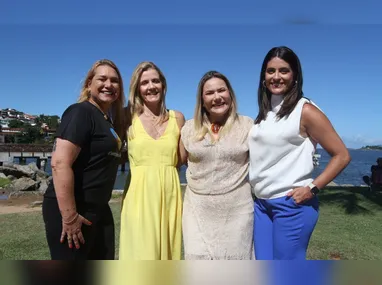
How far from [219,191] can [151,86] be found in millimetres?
1111

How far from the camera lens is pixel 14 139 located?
79.8 metres

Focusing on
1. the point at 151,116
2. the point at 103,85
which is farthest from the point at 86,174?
the point at 151,116

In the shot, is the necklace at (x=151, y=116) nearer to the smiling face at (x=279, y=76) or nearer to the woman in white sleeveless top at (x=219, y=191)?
the woman in white sleeveless top at (x=219, y=191)

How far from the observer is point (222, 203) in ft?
10.4

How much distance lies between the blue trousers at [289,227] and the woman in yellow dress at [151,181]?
81 cm

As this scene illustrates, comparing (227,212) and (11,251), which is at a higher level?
(227,212)

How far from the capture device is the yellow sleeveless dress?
317cm

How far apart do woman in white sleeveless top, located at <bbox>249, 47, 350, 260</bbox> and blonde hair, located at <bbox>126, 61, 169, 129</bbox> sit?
0.97 m

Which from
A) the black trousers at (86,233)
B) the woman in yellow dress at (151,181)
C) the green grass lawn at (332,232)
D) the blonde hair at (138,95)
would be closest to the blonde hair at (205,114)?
the woman in yellow dress at (151,181)

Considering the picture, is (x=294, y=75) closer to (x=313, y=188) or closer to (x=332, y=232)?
(x=313, y=188)

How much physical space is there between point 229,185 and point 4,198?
14.5m

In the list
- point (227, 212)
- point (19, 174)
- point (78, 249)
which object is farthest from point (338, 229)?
point (19, 174)

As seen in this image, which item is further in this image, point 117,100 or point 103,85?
point 117,100

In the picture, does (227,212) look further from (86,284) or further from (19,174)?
(19,174)
